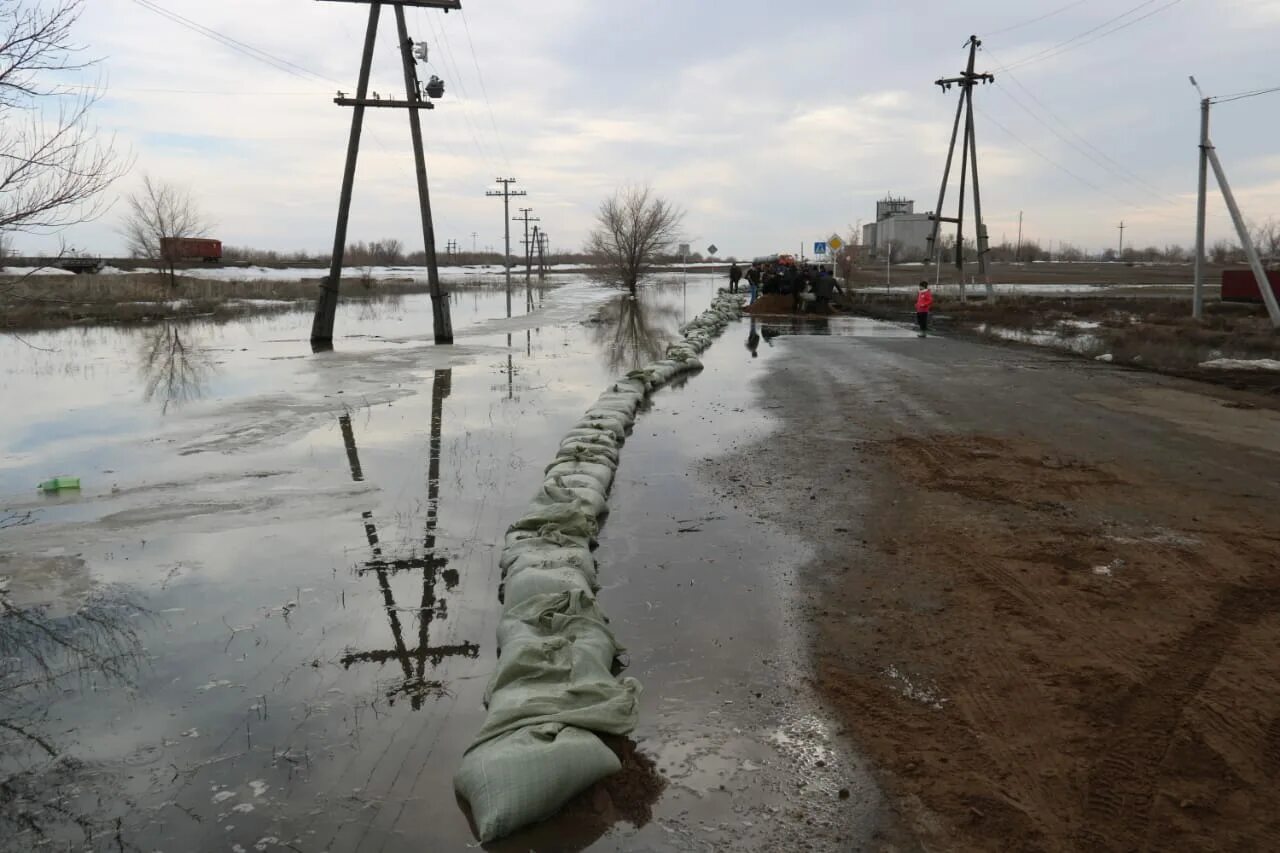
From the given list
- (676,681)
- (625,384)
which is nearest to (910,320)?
(625,384)

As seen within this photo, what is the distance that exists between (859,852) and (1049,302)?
2786cm

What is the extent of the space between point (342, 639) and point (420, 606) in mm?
528

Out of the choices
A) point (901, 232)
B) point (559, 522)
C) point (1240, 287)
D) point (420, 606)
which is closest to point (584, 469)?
point (559, 522)

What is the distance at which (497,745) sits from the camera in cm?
304

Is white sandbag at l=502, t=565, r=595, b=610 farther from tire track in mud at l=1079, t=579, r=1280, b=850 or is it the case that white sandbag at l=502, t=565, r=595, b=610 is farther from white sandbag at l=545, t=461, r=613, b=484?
tire track in mud at l=1079, t=579, r=1280, b=850

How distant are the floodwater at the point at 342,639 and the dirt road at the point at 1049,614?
33cm

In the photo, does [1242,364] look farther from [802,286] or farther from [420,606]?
[802,286]

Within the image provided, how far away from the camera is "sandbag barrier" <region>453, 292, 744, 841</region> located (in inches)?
114

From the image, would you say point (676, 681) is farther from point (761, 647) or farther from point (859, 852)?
point (859, 852)

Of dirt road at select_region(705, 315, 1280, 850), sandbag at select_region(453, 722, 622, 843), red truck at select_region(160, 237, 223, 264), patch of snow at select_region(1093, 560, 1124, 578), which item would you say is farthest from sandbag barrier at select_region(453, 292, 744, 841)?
red truck at select_region(160, 237, 223, 264)

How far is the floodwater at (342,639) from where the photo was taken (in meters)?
2.95

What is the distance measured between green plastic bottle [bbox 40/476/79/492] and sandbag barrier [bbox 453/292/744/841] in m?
3.99

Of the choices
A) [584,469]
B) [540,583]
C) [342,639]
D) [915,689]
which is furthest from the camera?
[584,469]

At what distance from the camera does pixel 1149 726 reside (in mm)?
3346
